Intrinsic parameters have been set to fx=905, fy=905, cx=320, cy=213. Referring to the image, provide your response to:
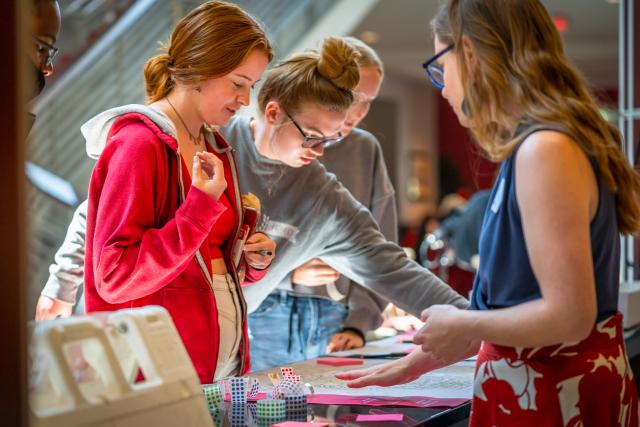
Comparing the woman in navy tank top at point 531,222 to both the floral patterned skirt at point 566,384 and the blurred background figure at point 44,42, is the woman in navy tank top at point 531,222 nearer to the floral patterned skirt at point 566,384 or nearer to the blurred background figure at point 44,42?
the floral patterned skirt at point 566,384

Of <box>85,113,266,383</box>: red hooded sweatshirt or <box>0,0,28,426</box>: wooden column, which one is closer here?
<box>0,0,28,426</box>: wooden column

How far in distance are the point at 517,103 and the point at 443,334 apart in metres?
0.41

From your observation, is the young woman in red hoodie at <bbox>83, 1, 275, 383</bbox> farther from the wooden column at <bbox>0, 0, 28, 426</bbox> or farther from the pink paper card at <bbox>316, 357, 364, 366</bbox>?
the wooden column at <bbox>0, 0, 28, 426</bbox>

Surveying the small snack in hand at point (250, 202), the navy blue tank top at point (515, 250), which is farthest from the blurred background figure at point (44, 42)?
the navy blue tank top at point (515, 250)

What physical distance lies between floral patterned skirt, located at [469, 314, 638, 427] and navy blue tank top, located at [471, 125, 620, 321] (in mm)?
68

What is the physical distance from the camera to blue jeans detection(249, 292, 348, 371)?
3004 mm

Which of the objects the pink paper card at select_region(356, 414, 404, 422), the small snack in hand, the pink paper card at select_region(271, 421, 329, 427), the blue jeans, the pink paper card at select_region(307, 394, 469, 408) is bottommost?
the blue jeans

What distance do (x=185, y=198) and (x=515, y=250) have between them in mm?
818

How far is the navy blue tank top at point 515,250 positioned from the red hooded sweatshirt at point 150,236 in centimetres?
61

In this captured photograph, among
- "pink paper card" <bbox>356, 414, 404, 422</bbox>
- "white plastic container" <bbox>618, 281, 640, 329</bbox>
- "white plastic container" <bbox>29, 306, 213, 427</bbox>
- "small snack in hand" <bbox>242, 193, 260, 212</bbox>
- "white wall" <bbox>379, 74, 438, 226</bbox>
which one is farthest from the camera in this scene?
"white wall" <bbox>379, 74, 438, 226</bbox>

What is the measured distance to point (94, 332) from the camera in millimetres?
1298

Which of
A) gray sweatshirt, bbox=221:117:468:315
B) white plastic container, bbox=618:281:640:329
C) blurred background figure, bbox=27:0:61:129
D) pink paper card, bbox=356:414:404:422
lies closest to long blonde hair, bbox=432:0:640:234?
pink paper card, bbox=356:414:404:422

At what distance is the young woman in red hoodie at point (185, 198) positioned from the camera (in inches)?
73.9

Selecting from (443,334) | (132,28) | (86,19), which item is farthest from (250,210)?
(86,19)
